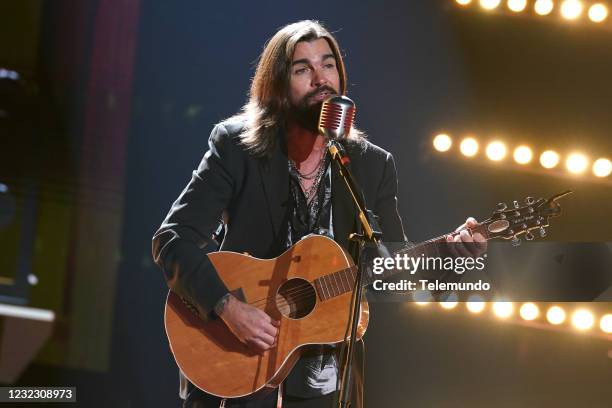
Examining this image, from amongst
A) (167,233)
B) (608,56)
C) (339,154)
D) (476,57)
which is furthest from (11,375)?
(608,56)

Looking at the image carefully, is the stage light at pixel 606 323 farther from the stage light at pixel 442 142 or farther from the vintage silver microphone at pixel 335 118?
the vintage silver microphone at pixel 335 118

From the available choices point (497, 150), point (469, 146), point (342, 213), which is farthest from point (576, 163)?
point (342, 213)

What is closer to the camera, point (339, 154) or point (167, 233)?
point (339, 154)

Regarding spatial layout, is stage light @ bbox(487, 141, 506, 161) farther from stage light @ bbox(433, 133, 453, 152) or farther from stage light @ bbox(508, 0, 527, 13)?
stage light @ bbox(508, 0, 527, 13)

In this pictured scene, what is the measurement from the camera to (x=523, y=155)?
3.41m

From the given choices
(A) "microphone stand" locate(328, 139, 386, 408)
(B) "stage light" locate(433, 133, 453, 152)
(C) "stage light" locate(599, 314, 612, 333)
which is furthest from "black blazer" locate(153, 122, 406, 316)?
(C) "stage light" locate(599, 314, 612, 333)

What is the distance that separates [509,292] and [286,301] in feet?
3.59

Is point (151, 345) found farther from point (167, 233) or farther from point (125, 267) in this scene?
point (167, 233)

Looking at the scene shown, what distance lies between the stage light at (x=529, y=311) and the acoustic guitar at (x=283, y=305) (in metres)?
0.94

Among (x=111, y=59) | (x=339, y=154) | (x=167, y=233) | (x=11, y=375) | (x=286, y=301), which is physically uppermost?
(x=111, y=59)

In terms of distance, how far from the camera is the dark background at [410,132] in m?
3.36

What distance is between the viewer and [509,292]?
308 centimetres

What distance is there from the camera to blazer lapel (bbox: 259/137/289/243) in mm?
2748

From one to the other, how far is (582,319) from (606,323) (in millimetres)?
→ 113
